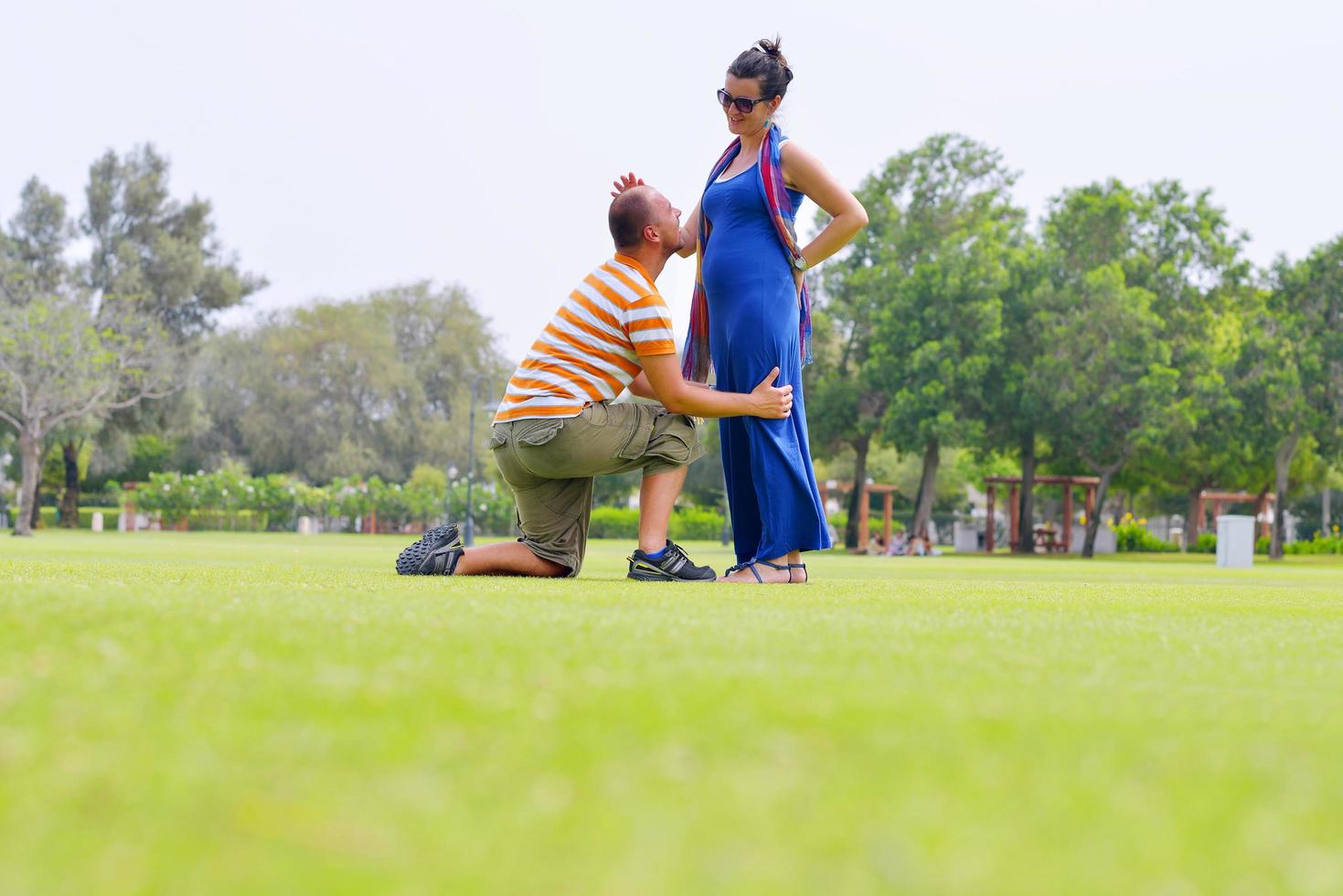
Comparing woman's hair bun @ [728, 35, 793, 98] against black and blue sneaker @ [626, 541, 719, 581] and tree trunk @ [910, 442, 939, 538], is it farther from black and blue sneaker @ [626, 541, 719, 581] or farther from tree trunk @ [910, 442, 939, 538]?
tree trunk @ [910, 442, 939, 538]

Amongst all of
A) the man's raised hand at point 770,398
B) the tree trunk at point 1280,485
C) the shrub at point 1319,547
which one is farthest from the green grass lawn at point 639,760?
the shrub at point 1319,547

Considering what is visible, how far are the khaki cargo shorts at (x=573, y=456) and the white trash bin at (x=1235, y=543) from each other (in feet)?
53.3

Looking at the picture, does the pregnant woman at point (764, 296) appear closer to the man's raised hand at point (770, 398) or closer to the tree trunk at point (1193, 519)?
the man's raised hand at point (770, 398)

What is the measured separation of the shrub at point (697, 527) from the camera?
54.7 metres

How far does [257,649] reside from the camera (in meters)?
2.29

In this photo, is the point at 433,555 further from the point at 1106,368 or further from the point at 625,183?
the point at 1106,368

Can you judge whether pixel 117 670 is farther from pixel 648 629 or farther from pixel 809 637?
pixel 809 637

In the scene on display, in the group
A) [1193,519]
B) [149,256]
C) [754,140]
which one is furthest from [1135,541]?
[754,140]

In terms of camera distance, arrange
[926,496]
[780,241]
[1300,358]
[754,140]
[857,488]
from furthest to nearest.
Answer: [857,488] < [926,496] < [1300,358] < [754,140] < [780,241]

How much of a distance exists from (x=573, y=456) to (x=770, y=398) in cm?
80

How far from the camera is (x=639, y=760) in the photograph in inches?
57.8

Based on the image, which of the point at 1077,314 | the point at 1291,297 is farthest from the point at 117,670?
the point at 1291,297

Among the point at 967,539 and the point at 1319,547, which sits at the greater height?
the point at 1319,547

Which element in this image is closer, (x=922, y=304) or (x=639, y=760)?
(x=639, y=760)
